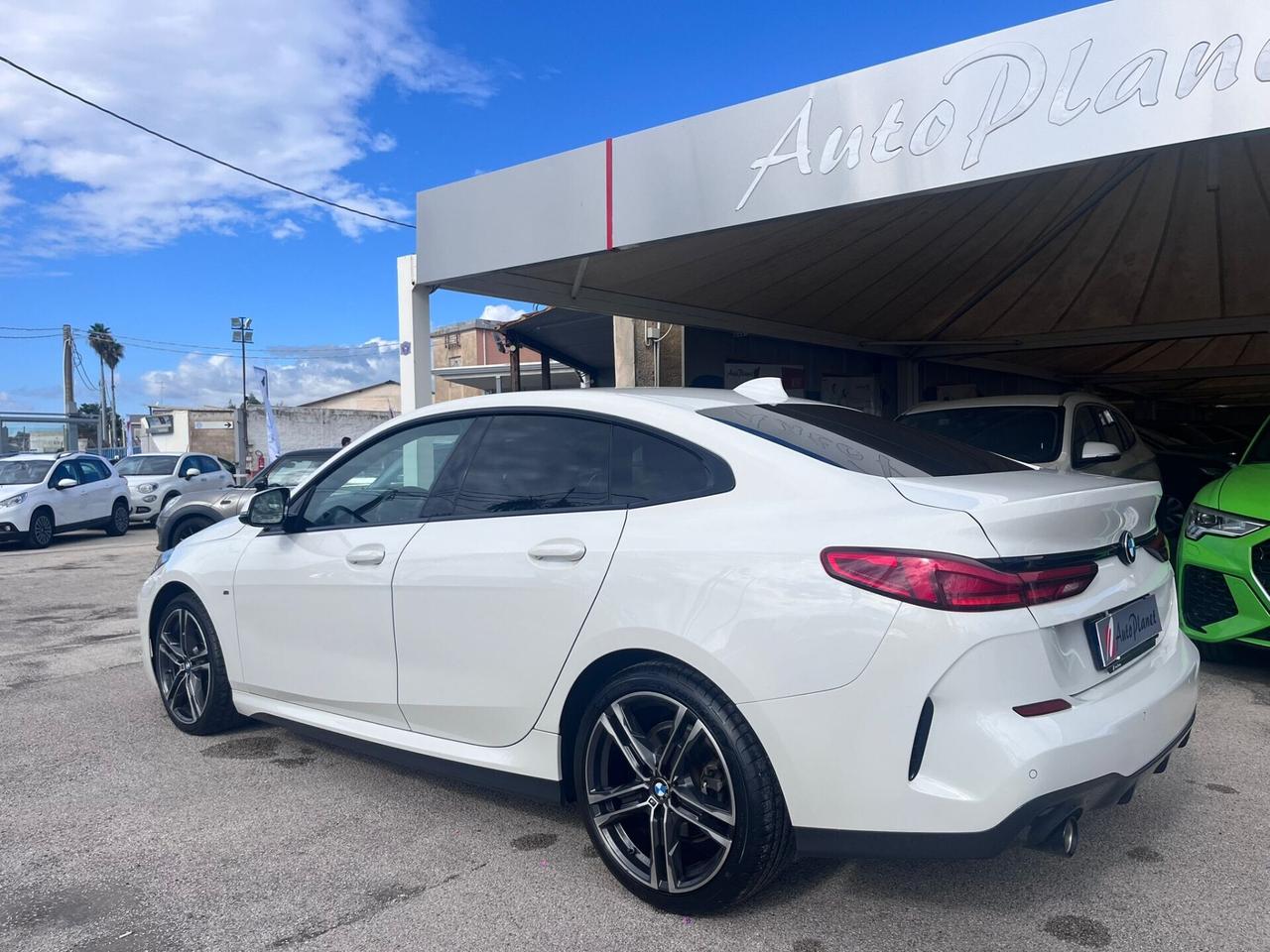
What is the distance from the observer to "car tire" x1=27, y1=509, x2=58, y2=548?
48.2ft

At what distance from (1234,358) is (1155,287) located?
743cm

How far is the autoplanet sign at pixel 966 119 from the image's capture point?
466 centimetres

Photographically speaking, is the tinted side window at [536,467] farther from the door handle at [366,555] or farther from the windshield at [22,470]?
the windshield at [22,470]

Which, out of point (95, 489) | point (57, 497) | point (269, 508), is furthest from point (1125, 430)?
point (95, 489)

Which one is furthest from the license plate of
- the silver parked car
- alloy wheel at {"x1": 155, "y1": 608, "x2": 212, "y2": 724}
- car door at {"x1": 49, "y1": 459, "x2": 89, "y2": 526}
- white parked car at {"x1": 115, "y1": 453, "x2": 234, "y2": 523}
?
white parked car at {"x1": 115, "y1": 453, "x2": 234, "y2": 523}

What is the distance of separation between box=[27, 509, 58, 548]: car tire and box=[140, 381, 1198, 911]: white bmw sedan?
1345 centimetres

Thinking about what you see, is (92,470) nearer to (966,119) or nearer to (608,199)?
(608,199)

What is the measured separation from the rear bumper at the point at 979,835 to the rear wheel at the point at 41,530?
1557 centimetres

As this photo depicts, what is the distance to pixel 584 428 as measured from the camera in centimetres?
323

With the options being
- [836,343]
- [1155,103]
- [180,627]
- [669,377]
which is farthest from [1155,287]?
[180,627]

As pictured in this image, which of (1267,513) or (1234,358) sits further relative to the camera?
(1234,358)

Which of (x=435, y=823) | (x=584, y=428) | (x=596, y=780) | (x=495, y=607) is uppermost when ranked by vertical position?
(x=584, y=428)

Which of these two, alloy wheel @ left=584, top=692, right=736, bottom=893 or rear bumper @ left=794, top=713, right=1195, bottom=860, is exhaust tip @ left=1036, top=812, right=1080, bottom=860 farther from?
alloy wheel @ left=584, top=692, right=736, bottom=893

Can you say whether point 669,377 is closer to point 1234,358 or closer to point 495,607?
point 495,607
